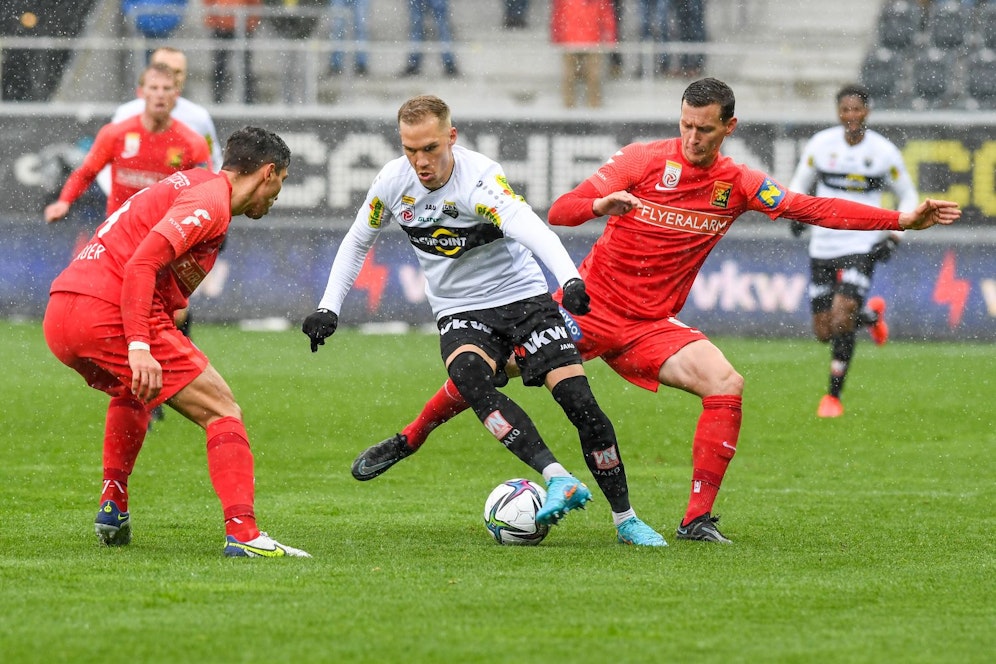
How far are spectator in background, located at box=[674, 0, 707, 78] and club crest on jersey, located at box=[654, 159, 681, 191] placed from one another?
1374cm

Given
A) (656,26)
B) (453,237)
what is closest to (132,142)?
(453,237)

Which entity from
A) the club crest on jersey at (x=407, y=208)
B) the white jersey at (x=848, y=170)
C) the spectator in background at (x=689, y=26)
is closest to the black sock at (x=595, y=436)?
the club crest on jersey at (x=407, y=208)

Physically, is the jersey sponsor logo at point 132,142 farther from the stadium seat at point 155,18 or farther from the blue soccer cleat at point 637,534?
the stadium seat at point 155,18

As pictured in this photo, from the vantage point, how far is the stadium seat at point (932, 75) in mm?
19656

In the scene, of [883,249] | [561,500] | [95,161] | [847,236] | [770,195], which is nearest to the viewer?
[561,500]

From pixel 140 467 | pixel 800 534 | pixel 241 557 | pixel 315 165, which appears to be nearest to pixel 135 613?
pixel 241 557

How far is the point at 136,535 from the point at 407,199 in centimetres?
195

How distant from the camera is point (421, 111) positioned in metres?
6.82

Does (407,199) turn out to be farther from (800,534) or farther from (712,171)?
(800,534)

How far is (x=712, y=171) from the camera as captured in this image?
24.7 ft

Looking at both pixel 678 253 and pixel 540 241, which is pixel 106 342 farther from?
pixel 678 253

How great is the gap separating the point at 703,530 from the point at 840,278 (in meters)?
6.53

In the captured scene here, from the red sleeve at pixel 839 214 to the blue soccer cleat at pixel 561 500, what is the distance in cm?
189

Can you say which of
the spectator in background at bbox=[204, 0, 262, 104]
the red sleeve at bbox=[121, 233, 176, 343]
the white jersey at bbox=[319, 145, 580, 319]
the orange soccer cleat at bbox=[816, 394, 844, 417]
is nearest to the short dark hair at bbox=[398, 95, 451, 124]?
the white jersey at bbox=[319, 145, 580, 319]
